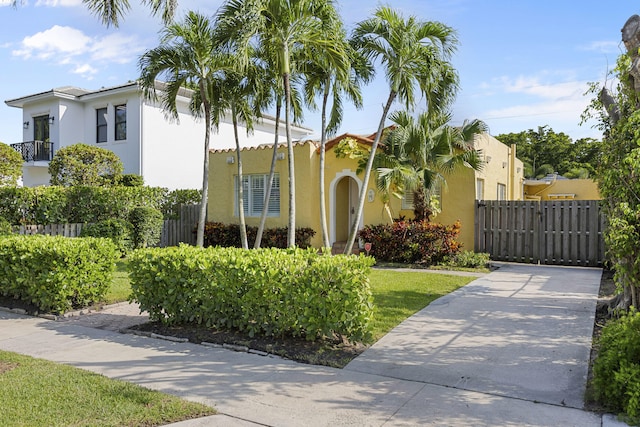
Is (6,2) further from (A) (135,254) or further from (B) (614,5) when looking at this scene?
(B) (614,5)

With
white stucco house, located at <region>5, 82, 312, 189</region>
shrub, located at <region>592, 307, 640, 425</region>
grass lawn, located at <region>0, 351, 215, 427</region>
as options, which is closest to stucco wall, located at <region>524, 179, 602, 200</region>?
white stucco house, located at <region>5, 82, 312, 189</region>

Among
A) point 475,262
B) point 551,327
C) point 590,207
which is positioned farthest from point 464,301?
point 590,207

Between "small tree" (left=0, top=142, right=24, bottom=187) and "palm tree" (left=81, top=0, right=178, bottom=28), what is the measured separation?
1010 centimetres

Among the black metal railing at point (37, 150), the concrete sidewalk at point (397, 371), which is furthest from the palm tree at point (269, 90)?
the black metal railing at point (37, 150)

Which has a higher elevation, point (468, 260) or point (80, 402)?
point (468, 260)

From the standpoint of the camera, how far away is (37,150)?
2270cm

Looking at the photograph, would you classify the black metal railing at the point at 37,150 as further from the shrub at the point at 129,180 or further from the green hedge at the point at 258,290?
the green hedge at the point at 258,290

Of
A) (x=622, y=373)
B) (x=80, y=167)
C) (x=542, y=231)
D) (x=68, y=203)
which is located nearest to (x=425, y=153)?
(x=542, y=231)

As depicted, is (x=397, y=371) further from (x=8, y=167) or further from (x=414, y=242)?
(x=8, y=167)

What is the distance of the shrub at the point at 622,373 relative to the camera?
12.6 feet

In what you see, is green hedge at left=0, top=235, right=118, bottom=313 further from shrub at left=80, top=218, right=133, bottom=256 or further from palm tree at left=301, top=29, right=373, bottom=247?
shrub at left=80, top=218, right=133, bottom=256

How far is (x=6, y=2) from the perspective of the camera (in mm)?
8469

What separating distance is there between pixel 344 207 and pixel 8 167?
39.5 ft

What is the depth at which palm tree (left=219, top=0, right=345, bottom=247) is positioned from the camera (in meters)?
9.48
